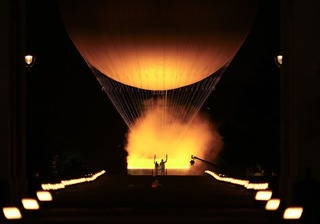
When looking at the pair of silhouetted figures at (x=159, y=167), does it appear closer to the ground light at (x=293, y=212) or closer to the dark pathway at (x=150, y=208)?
the dark pathway at (x=150, y=208)

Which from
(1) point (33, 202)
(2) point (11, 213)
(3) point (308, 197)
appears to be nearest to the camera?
(2) point (11, 213)

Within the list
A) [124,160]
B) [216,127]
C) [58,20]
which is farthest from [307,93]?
[216,127]

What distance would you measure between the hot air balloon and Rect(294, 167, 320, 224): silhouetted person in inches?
660

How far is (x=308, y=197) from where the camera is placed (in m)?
26.5

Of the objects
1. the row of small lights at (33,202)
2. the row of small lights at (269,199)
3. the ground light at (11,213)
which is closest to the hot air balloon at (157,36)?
the row of small lights at (269,199)

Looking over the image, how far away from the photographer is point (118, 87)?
65.0 meters

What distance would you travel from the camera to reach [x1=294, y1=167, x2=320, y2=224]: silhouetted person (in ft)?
82.6

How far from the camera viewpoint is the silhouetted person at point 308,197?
25.2 m

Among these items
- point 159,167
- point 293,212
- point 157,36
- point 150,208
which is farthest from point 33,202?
point 159,167

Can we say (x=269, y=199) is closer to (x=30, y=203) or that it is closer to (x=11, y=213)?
(x=30, y=203)

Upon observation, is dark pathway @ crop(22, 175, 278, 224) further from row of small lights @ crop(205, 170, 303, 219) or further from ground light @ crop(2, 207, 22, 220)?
ground light @ crop(2, 207, 22, 220)

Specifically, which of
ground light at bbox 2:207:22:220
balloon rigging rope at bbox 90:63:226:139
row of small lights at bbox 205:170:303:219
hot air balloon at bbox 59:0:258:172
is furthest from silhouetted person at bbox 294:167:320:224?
balloon rigging rope at bbox 90:63:226:139

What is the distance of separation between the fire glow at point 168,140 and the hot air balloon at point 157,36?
7.32m

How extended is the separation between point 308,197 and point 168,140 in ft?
Answer: 127
